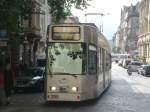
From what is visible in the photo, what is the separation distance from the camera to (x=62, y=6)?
33844 millimetres

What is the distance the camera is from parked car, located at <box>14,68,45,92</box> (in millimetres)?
28469

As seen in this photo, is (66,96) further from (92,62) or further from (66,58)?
(92,62)

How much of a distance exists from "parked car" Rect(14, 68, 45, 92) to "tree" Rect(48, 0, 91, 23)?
5.25m

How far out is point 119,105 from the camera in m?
21.4

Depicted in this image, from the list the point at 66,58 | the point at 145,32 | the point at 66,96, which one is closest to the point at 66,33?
the point at 66,58

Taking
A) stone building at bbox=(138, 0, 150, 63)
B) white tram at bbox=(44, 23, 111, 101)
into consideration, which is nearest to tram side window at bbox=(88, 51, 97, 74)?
white tram at bbox=(44, 23, 111, 101)

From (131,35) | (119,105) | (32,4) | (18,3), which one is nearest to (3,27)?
(18,3)

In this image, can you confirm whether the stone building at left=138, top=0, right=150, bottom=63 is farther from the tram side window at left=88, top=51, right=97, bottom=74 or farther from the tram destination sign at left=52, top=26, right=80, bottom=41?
the tram destination sign at left=52, top=26, right=80, bottom=41

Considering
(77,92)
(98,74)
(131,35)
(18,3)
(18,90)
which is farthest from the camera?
(131,35)

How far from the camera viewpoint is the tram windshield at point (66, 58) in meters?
20.5

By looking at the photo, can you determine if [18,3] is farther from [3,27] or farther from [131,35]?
[131,35]

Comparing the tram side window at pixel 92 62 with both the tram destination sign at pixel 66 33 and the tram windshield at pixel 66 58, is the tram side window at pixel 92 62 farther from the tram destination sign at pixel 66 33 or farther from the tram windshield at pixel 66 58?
the tram destination sign at pixel 66 33

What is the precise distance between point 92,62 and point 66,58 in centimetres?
132

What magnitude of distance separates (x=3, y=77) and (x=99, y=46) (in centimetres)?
473
